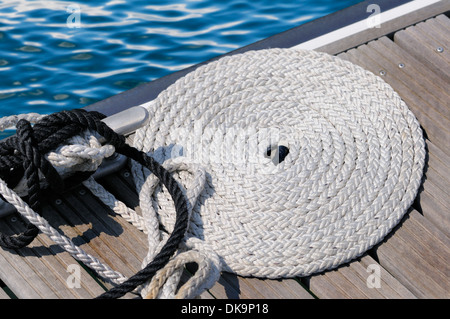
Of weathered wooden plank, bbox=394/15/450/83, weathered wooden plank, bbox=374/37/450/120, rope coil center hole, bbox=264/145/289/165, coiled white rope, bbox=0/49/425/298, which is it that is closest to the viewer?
coiled white rope, bbox=0/49/425/298

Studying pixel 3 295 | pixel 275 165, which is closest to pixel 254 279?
pixel 275 165

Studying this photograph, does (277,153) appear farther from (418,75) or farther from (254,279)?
(418,75)

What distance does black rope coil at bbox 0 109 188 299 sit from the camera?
6.11 feet

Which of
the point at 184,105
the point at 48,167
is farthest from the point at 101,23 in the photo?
the point at 48,167

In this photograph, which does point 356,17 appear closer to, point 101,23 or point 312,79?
point 312,79

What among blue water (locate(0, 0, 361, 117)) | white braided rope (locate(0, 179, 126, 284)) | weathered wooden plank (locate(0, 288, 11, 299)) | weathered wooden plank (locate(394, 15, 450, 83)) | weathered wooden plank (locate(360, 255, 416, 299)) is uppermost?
weathered wooden plank (locate(394, 15, 450, 83))

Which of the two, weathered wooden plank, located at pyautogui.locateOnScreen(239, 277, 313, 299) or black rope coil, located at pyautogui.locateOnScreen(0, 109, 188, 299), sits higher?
black rope coil, located at pyautogui.locateOnScreen(0, 109, 188, 299)

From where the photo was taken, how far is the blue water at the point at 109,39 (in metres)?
4.04

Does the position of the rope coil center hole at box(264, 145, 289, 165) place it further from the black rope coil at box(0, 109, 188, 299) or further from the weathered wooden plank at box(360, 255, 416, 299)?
the weathered wooden plank at box(360, 255, 416, 299)

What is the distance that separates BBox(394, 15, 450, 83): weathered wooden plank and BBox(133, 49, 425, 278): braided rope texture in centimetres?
38

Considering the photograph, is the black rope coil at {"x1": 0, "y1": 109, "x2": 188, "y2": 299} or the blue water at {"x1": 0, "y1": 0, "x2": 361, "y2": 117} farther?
the blue water at {"x1": 0, "y1": 0, "x2": 361, "y2": 117}

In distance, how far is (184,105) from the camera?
233 centimetres

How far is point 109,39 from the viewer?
4469 mm

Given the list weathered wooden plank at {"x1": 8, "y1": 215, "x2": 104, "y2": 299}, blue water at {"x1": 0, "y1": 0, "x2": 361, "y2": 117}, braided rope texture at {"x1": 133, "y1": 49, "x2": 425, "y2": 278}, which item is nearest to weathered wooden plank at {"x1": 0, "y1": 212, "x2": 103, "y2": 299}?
weathered wooden plank at {"x1": 8, "y1": 215, "x2": 104, "y2": 299}
